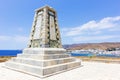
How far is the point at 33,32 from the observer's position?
32.1 ft

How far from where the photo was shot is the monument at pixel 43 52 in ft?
22.3

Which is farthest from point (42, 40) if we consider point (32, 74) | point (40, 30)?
point (32, 74)

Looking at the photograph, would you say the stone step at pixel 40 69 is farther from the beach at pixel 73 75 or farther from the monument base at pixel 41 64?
the beach at pixel 73 75

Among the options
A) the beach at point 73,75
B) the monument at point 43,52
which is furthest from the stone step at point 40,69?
the beach at point 73,75

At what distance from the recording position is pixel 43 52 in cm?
766

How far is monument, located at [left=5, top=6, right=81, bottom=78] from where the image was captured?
6789mm

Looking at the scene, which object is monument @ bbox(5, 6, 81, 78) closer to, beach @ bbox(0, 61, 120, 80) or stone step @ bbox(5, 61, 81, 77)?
stone step @ bbox(5, 61, 81, 77)

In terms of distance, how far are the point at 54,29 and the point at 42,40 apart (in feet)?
6.74

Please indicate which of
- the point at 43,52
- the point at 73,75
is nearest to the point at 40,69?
the point at 43,52

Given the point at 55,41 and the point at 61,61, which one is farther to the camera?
the point at 55,41

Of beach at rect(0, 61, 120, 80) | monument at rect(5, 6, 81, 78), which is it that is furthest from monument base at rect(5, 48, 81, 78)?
beach at rect(0, 61, 120, 80)

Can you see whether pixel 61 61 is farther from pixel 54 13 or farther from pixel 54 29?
pixel 54 13

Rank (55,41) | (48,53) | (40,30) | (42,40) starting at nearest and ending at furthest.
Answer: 1. (48,53)
2. (42,40)
3. (40,30)
4. (55,41)

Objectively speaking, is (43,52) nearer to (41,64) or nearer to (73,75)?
(41,64)
